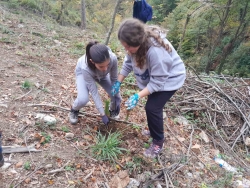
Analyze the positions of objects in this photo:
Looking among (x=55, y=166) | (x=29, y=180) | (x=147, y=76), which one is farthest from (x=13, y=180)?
(x=147, y=76)

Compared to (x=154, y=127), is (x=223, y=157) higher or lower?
lower

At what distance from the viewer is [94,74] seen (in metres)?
2.58

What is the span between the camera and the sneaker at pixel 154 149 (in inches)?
103

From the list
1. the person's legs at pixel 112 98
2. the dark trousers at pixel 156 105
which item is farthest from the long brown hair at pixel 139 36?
the person's legs at pixel 112 98

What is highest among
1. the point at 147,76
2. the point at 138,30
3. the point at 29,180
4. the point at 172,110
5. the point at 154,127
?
the point at 138,30

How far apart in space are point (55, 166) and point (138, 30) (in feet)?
4.93

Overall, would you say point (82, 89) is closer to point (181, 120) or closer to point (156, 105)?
point (156, 105)

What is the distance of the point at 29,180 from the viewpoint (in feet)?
6.66

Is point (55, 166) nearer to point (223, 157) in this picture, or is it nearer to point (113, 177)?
point (113, 177)

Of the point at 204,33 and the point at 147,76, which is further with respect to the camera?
the point at 204,33

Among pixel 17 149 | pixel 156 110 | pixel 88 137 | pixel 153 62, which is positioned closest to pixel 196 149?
pixel 156 110

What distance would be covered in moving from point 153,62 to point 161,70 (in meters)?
0.10

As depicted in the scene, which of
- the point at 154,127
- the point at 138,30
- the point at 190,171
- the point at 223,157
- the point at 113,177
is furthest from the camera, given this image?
the point at 223,157

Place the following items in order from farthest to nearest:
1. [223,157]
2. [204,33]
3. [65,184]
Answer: [204,33] → [223,157] → [65,184]
